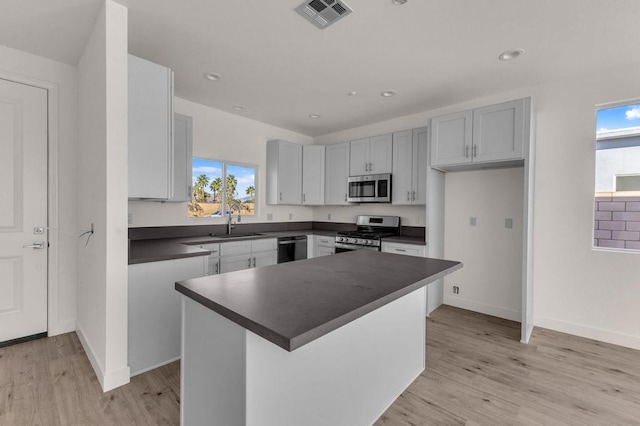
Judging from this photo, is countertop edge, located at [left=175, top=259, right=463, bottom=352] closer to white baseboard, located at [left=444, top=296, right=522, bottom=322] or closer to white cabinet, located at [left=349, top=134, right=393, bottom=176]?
Result: white baseboard, located at [left=444, top=296, right=522, bottom=322]

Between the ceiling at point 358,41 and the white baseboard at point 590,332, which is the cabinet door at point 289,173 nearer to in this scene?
the ceiling at point 358,41

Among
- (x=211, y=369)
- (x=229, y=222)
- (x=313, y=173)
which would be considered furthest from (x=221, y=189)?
(x=211, y=369)

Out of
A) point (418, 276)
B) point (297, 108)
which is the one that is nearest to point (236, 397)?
point (418, 276)

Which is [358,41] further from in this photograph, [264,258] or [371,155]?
[264,258]

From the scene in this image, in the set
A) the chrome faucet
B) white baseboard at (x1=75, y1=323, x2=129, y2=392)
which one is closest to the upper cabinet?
the chrome faucet

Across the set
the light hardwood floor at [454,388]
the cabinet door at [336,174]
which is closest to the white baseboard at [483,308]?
the light hardwood floor at [454,388]

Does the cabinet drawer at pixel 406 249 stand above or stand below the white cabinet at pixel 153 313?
above

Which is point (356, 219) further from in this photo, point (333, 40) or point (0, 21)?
point (0, 21)

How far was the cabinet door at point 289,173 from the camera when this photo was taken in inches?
186

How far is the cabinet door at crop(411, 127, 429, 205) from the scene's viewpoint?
3861 millimetres

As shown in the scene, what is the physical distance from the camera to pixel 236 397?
1.17 meters

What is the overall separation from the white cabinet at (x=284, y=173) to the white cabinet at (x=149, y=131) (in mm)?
2215

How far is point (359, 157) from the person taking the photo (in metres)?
4.59

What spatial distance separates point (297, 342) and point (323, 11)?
6.99 ft
